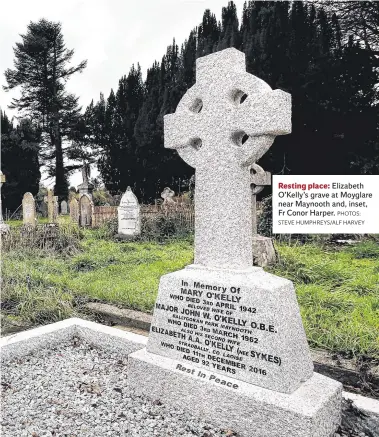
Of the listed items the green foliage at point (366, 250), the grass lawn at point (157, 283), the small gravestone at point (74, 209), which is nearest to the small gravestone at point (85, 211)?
the small gravestone at point (74, 209)

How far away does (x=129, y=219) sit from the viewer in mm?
12789

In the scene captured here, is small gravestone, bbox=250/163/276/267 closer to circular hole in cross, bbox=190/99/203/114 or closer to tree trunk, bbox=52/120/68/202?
circular hole in cross, bbox=190/99/203/114

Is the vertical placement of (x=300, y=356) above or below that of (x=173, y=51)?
below

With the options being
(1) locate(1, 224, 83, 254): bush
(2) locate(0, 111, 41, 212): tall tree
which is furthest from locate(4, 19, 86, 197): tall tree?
(1) locate(1, 224, 83, 254): bush

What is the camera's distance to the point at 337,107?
12414 mm

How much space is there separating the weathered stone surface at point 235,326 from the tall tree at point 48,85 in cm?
2686

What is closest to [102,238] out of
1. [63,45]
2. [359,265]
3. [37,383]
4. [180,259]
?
[180,259]

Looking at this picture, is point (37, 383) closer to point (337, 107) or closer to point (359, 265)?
point (359, 265)

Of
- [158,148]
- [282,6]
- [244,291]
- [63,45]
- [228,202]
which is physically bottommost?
[244,291]

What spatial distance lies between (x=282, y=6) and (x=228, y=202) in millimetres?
13869

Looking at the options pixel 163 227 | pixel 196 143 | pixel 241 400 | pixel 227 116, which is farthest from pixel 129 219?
pixel 241 400

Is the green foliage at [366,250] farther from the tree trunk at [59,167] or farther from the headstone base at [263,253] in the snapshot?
the tree trunk at [59,167]

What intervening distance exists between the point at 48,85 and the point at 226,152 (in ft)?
97.2

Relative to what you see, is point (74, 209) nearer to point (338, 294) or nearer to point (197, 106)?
point (338, 294)
